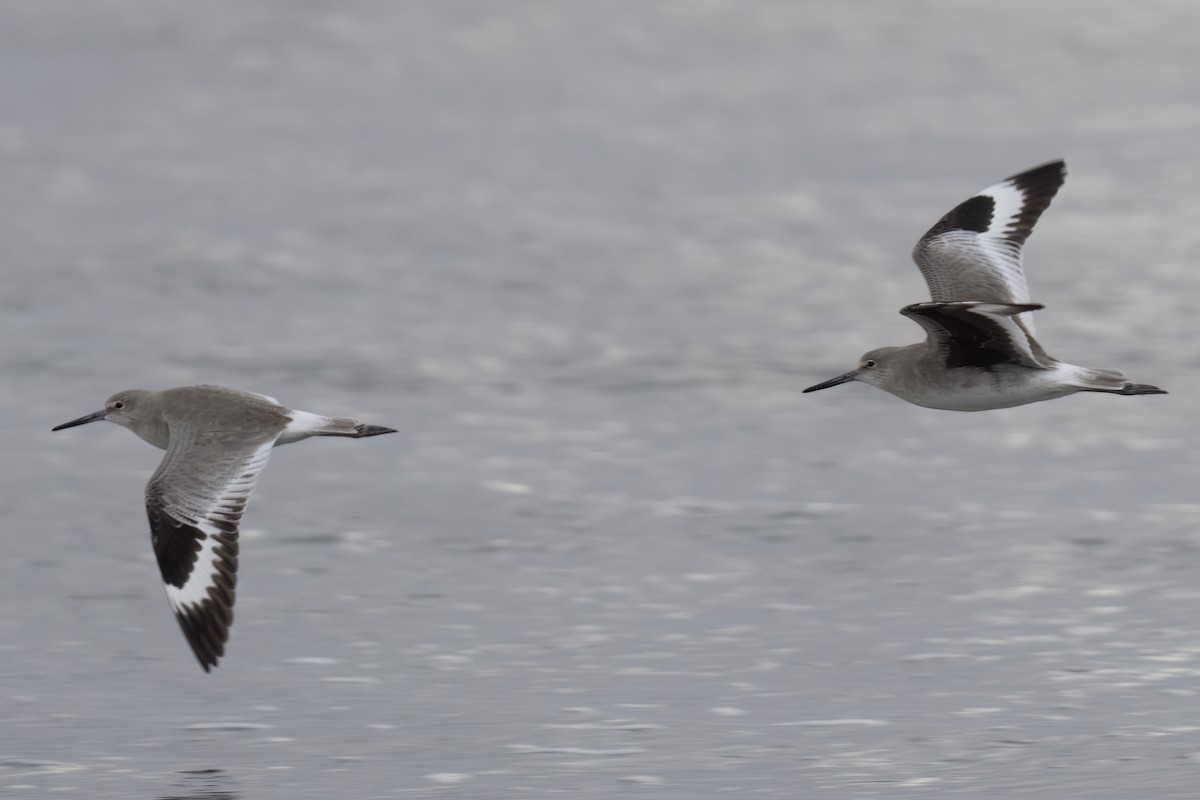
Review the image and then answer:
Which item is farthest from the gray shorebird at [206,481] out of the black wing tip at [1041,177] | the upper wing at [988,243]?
the black wing tip at [1041,177]

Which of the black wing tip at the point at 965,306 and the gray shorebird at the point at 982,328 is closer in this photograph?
the black wing tip at the point at 965,306

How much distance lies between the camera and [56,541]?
419 inches

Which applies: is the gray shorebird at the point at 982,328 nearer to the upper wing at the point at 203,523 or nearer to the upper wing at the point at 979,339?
the upper wing at the point at 979,339

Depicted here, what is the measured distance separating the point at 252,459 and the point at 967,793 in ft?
9.68

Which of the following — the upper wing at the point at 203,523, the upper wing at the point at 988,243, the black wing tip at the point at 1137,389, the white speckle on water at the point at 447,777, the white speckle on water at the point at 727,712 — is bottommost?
the white speckle on water at the point at 447,777

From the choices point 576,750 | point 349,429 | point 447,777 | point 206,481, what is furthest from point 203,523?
point 576,750

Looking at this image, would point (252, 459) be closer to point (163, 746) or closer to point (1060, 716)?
point (163, 746)

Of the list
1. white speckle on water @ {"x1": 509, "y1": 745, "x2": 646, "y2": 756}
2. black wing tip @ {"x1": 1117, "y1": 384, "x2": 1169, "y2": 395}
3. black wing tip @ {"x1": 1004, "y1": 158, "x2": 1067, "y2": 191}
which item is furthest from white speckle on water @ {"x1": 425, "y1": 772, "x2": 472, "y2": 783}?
black wing tip @ {"x1": 1004, "y1": 158, "x2": 1067, "y2": 191}

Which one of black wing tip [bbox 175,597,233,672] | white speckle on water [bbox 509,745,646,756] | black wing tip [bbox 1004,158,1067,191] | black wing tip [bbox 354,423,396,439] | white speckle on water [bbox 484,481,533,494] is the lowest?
white speckle on water [bbox 509,745,646,756]

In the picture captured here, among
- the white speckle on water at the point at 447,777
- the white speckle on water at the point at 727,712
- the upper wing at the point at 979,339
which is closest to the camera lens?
the white speckle on water at the point at 447,777

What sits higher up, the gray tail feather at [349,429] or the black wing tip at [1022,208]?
the black wing tip at [1022,208]

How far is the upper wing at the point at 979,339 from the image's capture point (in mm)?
8688

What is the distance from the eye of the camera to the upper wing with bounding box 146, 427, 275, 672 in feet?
27.0

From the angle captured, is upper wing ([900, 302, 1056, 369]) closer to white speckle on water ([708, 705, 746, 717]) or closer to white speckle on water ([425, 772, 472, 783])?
white speckle on water ([708, 705, 746, 717])
